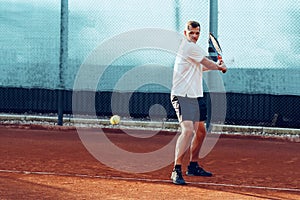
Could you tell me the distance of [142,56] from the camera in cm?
1168

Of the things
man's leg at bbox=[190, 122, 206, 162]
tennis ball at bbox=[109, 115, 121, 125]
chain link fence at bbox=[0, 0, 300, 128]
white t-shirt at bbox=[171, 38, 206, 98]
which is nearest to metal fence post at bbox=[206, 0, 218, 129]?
chain link fence at bbox=[0, 0, 300, 128]

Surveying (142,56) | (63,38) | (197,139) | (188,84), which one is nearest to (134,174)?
(197,139)

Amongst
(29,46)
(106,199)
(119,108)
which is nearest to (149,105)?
(119,108)

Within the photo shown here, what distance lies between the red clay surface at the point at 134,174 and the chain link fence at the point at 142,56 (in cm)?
112

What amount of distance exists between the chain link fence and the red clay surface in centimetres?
112

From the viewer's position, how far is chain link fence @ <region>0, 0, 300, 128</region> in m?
10.8

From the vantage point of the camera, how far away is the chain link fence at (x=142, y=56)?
1084cm

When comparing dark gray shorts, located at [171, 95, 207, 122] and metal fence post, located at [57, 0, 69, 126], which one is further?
metal fence post, located at [57, 0, 69, 126]

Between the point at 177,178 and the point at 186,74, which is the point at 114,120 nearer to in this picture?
the point at 186,74

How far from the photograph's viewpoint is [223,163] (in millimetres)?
7777

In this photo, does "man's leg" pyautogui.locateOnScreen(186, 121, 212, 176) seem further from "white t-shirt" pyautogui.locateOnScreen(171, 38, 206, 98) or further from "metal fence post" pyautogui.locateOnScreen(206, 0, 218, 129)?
"metal fence post" pyautogui.locateOnScreen(206, 0, 218, 129)

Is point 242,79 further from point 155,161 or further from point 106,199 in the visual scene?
point 106,199

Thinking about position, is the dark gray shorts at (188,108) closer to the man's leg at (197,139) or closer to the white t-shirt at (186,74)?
the white t-shirt at (186,74)

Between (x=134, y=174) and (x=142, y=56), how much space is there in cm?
519
